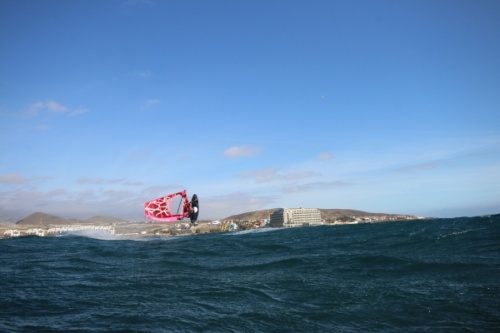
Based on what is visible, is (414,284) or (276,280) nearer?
(414,284)

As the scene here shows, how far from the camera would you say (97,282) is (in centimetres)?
1155

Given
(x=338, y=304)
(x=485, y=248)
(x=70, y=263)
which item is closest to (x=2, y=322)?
(x=338, y=304)

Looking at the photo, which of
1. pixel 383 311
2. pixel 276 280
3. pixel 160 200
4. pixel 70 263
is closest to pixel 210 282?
pixel 276 280

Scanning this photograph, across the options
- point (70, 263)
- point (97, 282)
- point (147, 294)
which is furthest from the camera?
point (70, 263)

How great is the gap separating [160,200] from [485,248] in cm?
2572

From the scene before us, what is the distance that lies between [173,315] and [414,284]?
27.4 feet

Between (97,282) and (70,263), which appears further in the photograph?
(70,263)

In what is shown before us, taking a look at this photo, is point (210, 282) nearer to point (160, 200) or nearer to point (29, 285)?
point (29, 285)

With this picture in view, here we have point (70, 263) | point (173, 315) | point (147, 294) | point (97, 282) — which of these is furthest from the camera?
point (70, 263)

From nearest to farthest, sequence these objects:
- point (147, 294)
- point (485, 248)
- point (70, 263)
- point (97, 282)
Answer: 1. point (147, 294)
2. point (97, 282)
3. point (70, 263)
4. point (485, 248)

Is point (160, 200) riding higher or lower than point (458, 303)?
higher

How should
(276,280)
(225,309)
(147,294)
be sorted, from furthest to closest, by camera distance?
(276,280) → (147,294) → (225,309)

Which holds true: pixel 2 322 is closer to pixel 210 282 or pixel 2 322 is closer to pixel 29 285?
pixel 29 285

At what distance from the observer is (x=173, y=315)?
7715mm
